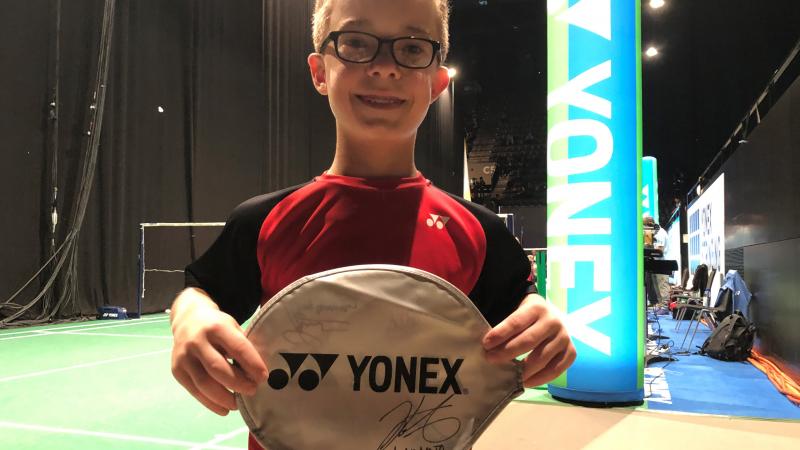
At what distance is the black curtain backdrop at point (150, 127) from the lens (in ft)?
20.5

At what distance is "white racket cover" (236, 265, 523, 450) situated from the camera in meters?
0.59

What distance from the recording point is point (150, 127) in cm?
767

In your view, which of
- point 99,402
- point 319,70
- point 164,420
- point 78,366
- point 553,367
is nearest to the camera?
point 553,367

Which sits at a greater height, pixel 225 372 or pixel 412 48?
pixel 412 48

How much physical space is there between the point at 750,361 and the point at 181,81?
7.82m

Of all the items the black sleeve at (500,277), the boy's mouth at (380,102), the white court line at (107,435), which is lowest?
A: the white court line at (107,435)

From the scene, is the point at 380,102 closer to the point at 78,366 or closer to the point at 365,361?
the point at 365,361

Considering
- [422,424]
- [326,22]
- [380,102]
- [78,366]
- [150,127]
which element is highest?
[150,127]

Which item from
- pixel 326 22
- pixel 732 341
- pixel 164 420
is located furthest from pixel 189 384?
pixel 732 341

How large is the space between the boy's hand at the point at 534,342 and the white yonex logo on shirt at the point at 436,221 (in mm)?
194

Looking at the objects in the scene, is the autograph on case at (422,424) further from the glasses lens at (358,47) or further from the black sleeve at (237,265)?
the glasses lens at (358,47)

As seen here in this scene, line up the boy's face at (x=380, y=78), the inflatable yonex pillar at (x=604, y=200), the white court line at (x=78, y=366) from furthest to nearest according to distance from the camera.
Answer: the white court line at (x=78, y=366), the inflatable yonex pillar at (x=604, y=200), the boy's face at (x=380, y=78)

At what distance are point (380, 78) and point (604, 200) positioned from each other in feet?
8.59

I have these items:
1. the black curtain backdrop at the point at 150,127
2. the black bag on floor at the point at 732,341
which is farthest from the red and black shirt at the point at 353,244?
the black curtain backdrop at the point at 150,127
